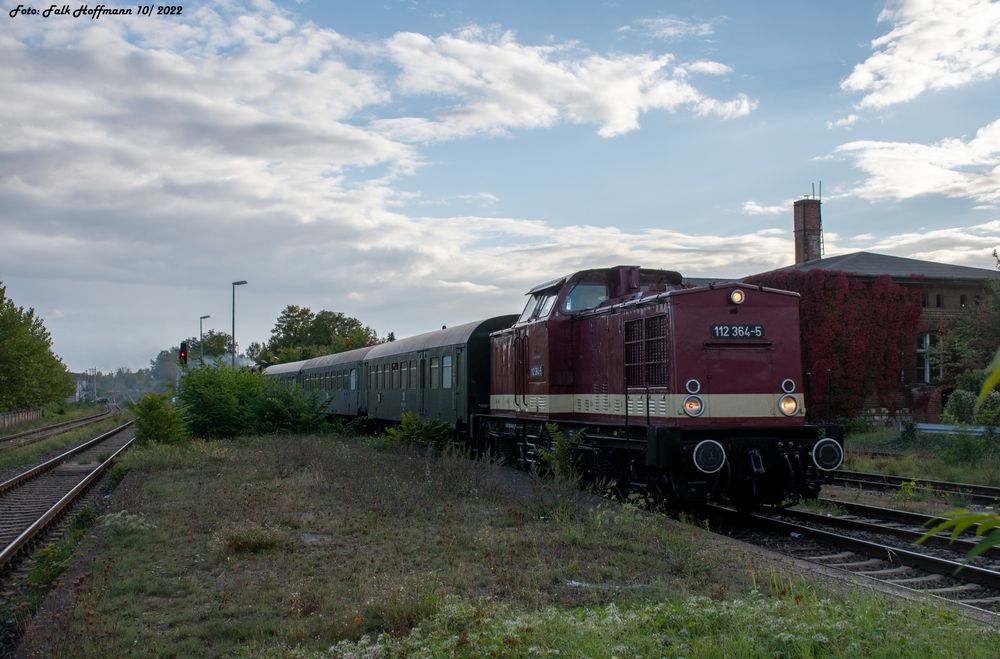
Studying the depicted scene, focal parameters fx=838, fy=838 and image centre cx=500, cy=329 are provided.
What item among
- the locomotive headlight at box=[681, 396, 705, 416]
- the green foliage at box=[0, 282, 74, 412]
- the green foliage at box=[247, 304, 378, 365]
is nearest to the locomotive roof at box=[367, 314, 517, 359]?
the locomotive headlight at box=[681, 396, 705, 416]

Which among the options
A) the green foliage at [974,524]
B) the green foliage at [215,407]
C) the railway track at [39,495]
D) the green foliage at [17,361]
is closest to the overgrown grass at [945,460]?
the green foliage at [974,524]

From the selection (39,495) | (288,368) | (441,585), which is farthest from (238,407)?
(441,585)

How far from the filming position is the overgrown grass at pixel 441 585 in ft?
18.0

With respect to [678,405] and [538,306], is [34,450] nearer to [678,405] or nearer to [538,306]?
[538,306]

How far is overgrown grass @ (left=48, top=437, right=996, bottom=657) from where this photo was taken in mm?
5500

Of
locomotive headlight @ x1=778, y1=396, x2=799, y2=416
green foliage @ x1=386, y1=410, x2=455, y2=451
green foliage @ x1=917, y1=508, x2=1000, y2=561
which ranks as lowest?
green foliage @ x1=386, y1=410, x2=455, y2=451

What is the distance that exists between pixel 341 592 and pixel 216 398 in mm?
21345

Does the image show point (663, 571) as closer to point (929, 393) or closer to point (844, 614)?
point (844, 614)

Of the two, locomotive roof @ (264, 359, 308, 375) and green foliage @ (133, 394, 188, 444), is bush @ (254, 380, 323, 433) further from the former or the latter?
locomotive roof @ (264, 359, 308, 375)

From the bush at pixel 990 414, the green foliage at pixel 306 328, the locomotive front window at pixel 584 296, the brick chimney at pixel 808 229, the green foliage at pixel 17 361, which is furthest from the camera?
the green foliage at pixel 306 328

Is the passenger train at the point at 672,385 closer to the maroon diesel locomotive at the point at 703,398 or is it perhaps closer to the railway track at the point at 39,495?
the maroon diesel locomotive at the point at 703,398

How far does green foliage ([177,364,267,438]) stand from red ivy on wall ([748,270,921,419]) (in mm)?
18776

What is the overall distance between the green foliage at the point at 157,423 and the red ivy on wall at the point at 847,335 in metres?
20.2

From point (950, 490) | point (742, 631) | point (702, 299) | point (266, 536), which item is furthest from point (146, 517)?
point (950, 490)
